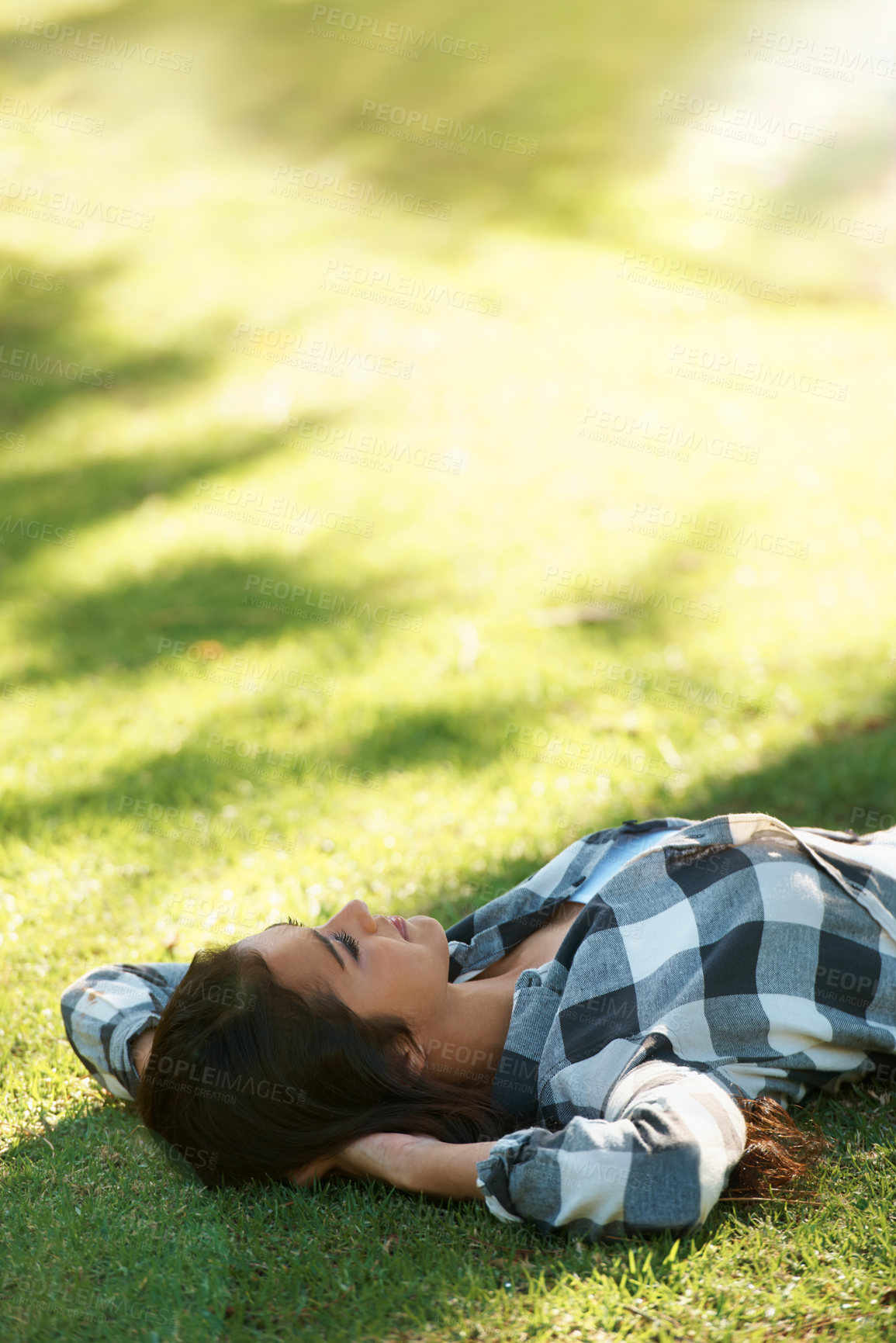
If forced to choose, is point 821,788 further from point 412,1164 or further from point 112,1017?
point 112,1017

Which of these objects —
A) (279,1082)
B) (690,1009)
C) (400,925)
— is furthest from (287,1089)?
(690,1009)

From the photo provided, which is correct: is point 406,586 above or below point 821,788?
below

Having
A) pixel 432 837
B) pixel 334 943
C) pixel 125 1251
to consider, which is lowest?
pixel 432 837

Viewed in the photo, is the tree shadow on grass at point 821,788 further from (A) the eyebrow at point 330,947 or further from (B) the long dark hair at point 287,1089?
(A) the eyebrow at point 330,947

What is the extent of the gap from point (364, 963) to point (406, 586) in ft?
13.6

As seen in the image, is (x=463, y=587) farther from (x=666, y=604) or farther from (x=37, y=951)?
(x=37, y=951)

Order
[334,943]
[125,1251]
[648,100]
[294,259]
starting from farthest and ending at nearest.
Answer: [648,100]
[294,259]
[334,943]
[125,1251]

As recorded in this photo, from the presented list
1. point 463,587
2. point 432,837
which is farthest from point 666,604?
point 432,837

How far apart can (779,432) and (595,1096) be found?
6.66 metres

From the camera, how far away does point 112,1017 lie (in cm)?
291

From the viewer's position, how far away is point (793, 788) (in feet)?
14.4

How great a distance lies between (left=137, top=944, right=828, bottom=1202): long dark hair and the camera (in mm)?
2416

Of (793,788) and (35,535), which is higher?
(793,788)

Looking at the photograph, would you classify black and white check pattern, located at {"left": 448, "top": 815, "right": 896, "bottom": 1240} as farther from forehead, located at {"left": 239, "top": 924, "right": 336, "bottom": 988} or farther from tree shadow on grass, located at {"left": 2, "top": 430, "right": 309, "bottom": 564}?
tree shadow on grass, located at {"left": 2, "top": 430, "right": 309, "bottom": 564}
